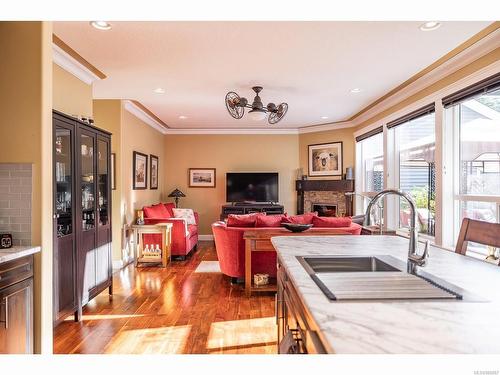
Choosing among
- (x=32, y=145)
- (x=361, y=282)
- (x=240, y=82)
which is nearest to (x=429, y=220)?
(x=240, y=82)

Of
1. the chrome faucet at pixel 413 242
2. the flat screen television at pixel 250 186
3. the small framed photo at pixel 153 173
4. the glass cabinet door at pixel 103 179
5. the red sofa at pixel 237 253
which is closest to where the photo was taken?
the chrome faucet at pixel 413 242

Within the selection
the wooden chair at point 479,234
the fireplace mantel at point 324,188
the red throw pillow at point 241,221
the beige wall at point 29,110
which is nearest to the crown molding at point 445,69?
the fireplace mantel at point 324,188

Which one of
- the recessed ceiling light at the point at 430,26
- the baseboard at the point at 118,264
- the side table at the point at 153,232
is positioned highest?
the recessed ceiling light at the point at 430,26

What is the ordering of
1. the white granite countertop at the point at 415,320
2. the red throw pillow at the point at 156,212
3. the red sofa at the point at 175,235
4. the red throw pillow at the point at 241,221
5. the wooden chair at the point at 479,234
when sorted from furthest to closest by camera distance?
the red throw pillow at the point at 156,212
the red sofa at the point at 175,235
the red throw pillow at the point at 241,221
the wooden chair at the point at 479,234
the white granite countertop at the point at 415,320

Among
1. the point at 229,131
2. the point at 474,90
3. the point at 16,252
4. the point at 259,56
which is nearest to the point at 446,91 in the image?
the point at 474,90

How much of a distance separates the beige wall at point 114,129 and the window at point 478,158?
14.6 feet

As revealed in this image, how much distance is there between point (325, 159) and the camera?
294 inches

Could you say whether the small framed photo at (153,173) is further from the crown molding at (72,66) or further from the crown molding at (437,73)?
the crown molding at (437,73)

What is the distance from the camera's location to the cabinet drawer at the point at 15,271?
200 cm

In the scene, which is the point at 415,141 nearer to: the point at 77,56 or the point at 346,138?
the point at 346,138

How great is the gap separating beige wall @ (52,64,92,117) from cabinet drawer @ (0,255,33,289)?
1.82 meters

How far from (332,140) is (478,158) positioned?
3986mm

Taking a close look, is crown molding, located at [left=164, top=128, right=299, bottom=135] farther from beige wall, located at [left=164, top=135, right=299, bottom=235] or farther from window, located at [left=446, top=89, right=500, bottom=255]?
window, located at [left=446, top=89, right=500, bottom=255]
